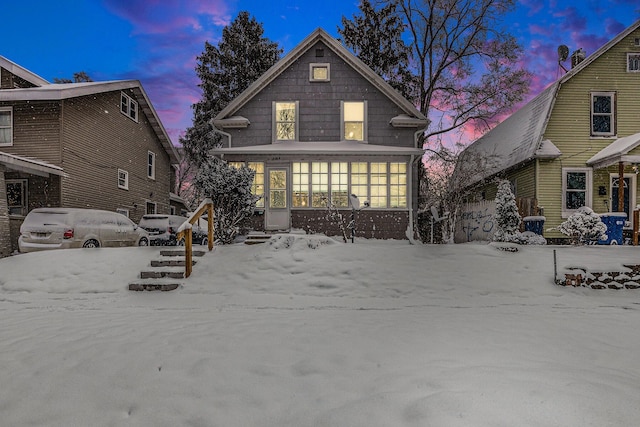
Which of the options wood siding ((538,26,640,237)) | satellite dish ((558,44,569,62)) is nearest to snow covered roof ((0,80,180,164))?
wood siding ((538,26,640,237))

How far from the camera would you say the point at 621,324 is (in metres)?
5.61

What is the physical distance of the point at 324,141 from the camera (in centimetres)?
1567

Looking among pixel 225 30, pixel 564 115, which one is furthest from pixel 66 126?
pixel 564 115

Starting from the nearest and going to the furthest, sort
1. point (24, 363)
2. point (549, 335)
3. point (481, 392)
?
point (481, 392), point (24, 363), point (549, 335)

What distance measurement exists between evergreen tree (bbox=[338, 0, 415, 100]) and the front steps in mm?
18395

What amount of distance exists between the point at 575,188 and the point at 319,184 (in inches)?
411

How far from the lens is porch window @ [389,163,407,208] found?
49.1ft

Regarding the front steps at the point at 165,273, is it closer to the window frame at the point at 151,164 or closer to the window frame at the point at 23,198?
the window frame at the point at 23,198

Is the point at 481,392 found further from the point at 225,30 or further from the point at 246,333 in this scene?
the point at 225,30

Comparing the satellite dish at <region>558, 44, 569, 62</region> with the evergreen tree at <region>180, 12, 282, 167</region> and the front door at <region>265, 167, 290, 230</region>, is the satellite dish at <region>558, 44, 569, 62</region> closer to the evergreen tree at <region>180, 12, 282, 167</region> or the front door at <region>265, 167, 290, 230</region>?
the front door at <region>265, 167, 290, 230</region>

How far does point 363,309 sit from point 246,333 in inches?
93.0

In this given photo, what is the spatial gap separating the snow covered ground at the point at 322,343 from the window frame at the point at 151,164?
13937mm

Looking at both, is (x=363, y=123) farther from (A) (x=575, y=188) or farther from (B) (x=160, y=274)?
(B) (x=160, y=274)

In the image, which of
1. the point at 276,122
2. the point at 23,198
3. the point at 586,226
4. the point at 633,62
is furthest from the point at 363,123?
the point at 23,198
